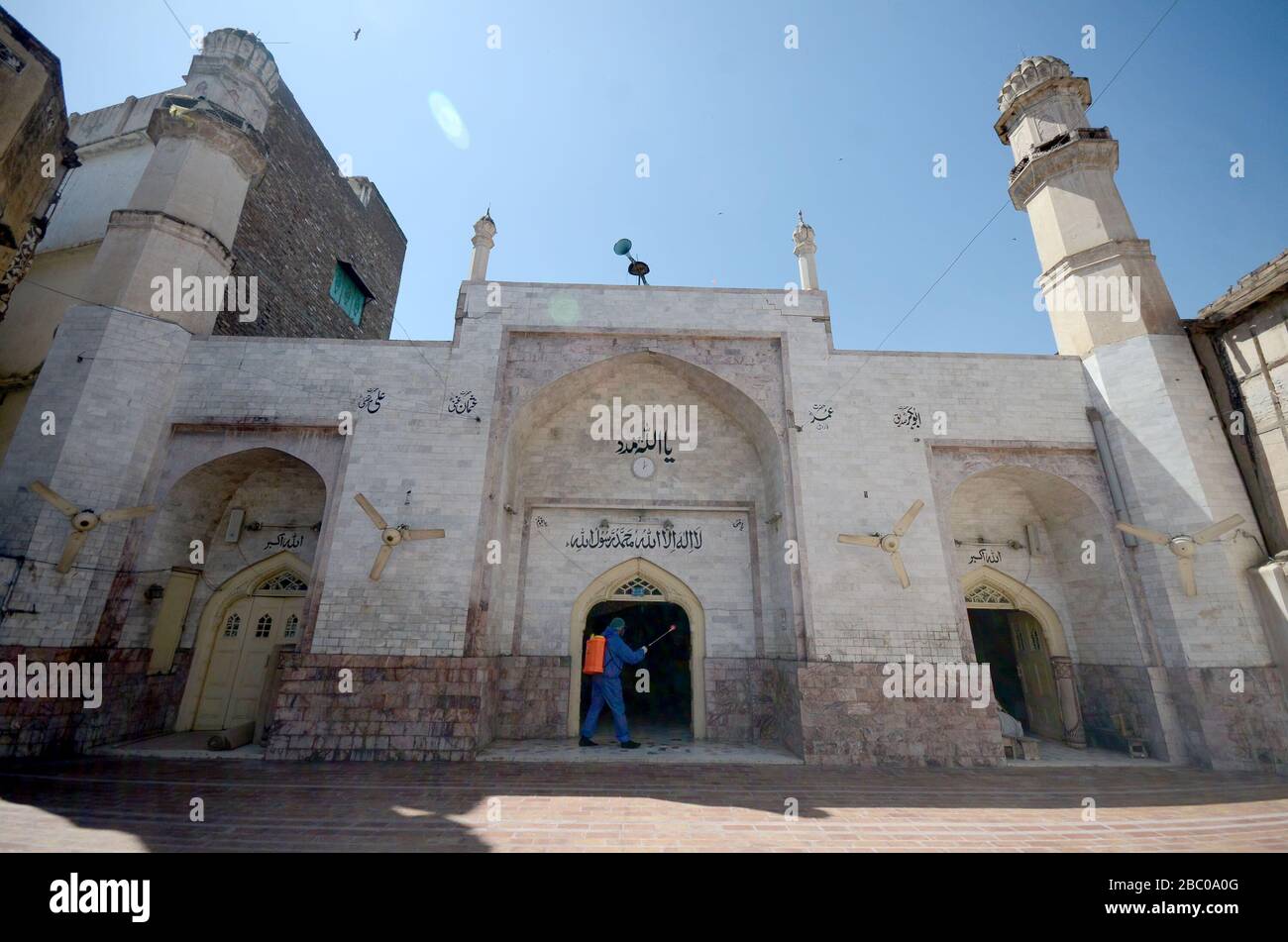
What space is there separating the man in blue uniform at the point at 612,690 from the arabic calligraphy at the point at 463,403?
4.69 meters

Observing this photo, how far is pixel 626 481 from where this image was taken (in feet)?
35.8

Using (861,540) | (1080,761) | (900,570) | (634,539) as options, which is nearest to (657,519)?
(634,539)

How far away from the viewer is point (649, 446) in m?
11.2

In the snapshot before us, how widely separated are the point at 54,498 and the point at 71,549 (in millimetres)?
786

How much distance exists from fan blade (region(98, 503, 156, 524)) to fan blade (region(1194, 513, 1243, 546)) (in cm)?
1666

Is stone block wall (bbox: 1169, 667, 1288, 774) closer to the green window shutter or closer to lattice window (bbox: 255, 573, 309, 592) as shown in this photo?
lattice window (bbox: 255, 573, 309, 592)

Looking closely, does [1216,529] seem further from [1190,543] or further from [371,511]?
[371,511]

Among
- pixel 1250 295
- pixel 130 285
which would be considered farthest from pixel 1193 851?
pixel 130 285

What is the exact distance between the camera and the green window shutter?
1584cm

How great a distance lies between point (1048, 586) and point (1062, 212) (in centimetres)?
782

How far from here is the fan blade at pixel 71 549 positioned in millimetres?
7734

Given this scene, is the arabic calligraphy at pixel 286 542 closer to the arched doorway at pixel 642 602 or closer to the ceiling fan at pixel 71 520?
the ceiling fan at pixel 71 520

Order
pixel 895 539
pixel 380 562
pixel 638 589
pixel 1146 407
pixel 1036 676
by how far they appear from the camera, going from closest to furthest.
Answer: pixel 380 562
pixel 895 539
pixel 1146 407
pixel 1036 676
pixel 638 589
